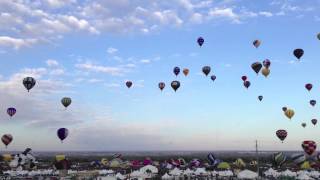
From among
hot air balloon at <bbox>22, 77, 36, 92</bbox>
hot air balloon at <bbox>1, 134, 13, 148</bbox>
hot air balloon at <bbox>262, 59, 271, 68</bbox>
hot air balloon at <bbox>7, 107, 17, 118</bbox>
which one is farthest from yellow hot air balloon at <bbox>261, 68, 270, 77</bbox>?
hot air balloon at <bbox>1, 134, 13, 148</bbox>

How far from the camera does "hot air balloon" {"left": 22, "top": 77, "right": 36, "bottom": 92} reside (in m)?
47.0

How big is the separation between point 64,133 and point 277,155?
2107 centimetres

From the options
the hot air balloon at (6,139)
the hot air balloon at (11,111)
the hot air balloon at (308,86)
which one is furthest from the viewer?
the hot air balloon at (308,86)

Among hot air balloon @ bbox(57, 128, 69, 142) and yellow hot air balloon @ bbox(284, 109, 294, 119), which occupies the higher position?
yellow hot air balloon @ bbox(284, 109, 294, 119)

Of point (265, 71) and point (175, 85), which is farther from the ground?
point (265, 71)

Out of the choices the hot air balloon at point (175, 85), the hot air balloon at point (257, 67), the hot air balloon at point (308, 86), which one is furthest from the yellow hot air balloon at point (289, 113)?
the hot air balloon at point (175, 85)

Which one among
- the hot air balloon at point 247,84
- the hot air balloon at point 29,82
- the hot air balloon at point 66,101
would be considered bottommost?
the hot air balloon at point 66,101

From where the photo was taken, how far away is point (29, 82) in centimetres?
4725

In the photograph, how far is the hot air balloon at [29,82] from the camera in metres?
47.0

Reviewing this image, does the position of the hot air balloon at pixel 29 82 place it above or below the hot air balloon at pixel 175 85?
below

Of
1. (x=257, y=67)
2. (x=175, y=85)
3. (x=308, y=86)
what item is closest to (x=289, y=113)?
(x=308, y=86)

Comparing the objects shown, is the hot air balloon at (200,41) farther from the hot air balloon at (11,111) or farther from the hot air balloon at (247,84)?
the hot air balloon at (11,111)

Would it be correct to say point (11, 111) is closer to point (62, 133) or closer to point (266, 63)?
point (62, 133)

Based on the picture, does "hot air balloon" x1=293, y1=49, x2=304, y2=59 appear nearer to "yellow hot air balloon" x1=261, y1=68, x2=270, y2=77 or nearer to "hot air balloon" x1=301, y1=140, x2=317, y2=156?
"yellow hot air balloon" x1=261, y1=68, x2=270, y2=77
